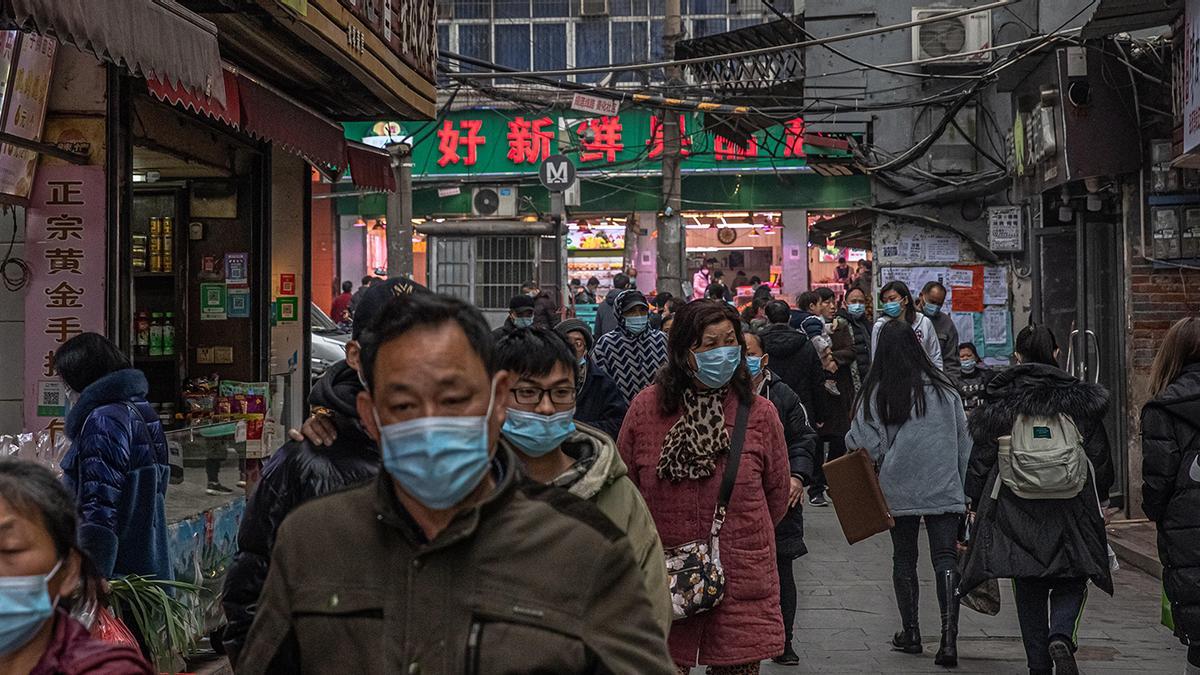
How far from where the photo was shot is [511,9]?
98.2ft

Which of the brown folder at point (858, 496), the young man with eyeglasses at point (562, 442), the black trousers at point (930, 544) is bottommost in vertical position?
the black trousers at point (930, 544)

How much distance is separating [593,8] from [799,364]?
1931 centimetres

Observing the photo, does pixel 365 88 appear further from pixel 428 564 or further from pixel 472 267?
pixel 472 267

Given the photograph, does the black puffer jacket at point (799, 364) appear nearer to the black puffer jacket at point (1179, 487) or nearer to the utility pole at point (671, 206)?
→ the black puffer jacket at point (1179, 487)

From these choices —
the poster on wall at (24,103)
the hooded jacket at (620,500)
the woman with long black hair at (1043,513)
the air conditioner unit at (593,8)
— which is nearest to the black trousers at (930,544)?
the woman with long black hair at (1043,513)

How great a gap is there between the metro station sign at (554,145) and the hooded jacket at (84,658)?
27.2m

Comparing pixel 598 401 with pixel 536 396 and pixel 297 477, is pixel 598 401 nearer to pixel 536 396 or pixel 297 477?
pixel 536 396

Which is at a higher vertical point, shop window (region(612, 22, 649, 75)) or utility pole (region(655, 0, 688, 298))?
shop window (region(612, 22, 649, 75))

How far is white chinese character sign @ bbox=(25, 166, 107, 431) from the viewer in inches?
294

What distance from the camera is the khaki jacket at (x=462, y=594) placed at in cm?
230

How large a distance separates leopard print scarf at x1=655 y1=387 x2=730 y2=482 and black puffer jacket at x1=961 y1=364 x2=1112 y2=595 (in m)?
2.14

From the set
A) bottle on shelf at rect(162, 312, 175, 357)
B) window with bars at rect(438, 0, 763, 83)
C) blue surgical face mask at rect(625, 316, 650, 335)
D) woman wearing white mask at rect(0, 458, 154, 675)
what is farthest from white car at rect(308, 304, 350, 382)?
woman wearing white mask at rect(0, 458, 154, 675)

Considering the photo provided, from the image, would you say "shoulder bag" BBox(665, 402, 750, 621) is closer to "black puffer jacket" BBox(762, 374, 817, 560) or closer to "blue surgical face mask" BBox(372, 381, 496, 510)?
"black puffer jacket" BBox(762, 374, 817, 560)

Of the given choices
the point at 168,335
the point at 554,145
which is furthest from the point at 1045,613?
the point at 554,145
